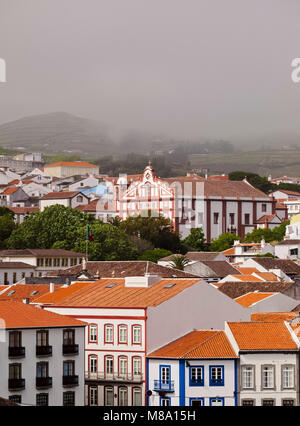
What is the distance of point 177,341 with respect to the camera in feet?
144

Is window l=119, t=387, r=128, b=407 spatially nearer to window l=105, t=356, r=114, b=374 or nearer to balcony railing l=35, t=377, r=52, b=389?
window l=105, t=356, r=114, b=374

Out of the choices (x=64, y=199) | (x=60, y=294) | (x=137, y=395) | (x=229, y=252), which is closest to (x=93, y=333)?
(x=137, y=395)

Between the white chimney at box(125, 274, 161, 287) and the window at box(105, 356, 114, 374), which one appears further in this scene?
the white chimney at box(125, 274, 161, 287)

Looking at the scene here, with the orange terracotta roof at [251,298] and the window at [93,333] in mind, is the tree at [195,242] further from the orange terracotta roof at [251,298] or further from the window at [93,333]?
the window at [93,333]

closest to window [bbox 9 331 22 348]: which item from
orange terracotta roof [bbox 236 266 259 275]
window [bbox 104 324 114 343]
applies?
window [bbox 104 324 114 343]

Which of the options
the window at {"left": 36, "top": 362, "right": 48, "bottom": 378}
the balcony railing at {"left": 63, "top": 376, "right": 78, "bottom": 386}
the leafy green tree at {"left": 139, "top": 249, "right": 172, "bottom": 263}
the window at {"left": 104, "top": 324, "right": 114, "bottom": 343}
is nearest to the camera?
the window at {"left": 36, "top": 362, "right": 48, "bottom": 378}

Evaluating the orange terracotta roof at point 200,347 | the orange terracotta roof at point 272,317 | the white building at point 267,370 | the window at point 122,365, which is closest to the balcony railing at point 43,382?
the orange terracotta roof at point 200,347

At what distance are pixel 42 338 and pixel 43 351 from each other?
0.52 meters

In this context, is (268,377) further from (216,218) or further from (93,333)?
(216,218)

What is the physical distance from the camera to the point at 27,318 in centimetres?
3816

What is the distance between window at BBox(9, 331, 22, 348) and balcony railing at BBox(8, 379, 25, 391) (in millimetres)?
1338

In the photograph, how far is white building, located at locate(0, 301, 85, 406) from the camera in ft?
116

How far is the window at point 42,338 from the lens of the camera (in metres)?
37.4
